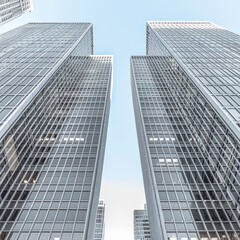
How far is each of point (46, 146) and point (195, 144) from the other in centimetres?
3004

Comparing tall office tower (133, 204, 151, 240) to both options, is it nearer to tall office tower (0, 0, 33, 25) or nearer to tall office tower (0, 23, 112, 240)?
tall office tower (0, 23, 112, 240)

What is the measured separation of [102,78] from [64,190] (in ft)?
158

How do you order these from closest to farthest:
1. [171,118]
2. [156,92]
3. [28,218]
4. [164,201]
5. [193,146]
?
[28,218] → [164,201] → [193,146] → [171,118] → [156,92]

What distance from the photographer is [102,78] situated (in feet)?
247

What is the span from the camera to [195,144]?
4356cm

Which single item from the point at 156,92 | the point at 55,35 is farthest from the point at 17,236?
the point at 55,35

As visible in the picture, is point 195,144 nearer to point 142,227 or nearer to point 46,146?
point 46,146

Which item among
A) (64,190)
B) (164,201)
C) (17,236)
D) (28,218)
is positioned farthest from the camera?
(64,190)

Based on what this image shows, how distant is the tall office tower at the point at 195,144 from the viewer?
29.6 meters

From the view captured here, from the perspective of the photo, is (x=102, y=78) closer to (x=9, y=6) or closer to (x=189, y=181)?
(x=189, y=181)

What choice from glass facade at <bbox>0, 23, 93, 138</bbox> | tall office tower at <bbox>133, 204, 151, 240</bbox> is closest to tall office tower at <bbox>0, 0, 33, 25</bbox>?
glass facade at <bbox>0, 23, 93, 138</bbox>

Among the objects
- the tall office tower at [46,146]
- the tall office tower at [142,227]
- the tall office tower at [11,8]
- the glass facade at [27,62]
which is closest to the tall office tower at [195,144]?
the tall office tower at [46,146]

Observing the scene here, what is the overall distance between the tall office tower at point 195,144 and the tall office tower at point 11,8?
10047 centimetres

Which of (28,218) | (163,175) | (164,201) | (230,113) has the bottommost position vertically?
(28,218)
